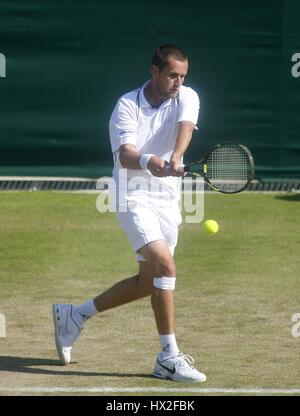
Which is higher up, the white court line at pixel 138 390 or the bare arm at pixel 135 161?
the bare arm at pixel 135 161

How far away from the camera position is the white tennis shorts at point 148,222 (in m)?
6.59

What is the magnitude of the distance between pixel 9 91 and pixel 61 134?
0.66m

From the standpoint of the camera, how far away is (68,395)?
6219 mm

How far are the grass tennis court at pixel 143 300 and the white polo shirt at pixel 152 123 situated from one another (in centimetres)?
105

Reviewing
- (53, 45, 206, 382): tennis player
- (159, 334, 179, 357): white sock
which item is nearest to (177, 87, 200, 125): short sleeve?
(53, 45, 206, 382): tennis player

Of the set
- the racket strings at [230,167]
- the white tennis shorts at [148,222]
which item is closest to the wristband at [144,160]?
the white tennis shorts at [148,222]

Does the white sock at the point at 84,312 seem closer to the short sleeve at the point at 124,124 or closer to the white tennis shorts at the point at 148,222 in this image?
the white tennis shorts at the point at 148,222

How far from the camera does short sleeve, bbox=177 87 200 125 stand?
21.9 feet

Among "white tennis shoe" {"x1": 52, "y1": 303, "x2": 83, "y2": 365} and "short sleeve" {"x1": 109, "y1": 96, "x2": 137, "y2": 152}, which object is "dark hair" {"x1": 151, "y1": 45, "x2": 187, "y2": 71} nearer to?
"short sleeve" {"x1": 109, "y1": 96, "x2": 137, "y2": 152}

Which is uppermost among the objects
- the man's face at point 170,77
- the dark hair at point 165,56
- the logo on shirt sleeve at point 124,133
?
the dark hair at point 165,56

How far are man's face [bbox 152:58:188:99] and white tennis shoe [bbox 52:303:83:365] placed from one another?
1.33m

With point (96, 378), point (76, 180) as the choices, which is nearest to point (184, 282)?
point (96, 378)

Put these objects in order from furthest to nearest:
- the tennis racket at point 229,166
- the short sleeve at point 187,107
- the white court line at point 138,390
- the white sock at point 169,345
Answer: the tennis racket at point 229,166 → the short sleeve at point 187,107 → the white sock at point 169,345 → the white court line at point 138,390
